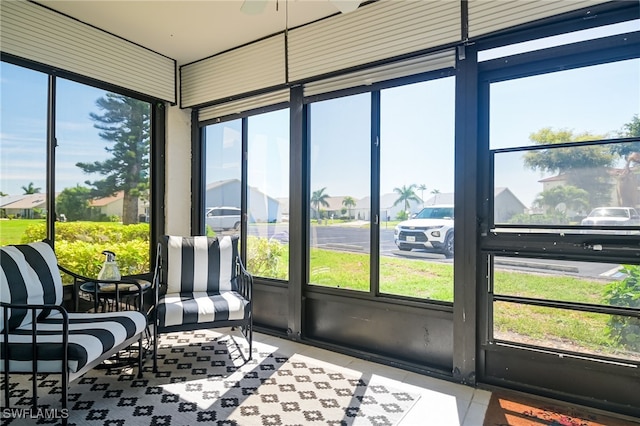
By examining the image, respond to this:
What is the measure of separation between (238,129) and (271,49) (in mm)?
955

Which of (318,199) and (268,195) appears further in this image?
(268,195)

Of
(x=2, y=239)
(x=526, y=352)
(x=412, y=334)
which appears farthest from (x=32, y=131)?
(x=526, y=352)

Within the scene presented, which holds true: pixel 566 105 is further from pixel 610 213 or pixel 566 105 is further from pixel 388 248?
pixel 388 248

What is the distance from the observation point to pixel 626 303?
2.12m

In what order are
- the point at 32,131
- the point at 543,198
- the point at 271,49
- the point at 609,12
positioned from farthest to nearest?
the point at 271,49, the point at 32,131, the point at 543,198, the point at 609,12

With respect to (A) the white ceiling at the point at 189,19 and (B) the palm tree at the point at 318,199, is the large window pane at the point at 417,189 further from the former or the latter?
(A) the white ceiling at the point at 189,19

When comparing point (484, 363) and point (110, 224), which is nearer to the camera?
point (484, 363)

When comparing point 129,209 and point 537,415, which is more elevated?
point 129,209

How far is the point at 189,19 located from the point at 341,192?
2.05 meters

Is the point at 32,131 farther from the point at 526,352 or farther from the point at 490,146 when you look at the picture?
the point at 526,352

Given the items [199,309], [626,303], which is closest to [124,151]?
[199,309]

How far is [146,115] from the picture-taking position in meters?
3.99

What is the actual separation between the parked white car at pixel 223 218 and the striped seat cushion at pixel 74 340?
1.78 m

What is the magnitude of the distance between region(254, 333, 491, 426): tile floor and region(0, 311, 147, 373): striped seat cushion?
1.37 m
